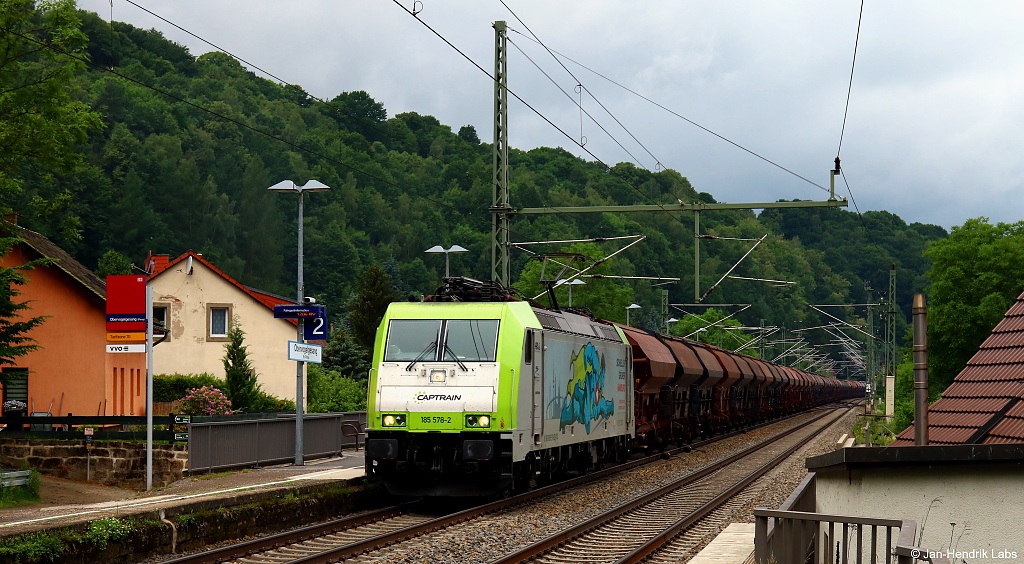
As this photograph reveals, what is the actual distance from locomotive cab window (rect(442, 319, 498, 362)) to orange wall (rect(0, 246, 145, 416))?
20249mm

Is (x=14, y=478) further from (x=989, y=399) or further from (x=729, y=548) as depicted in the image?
(x=989, y=399)

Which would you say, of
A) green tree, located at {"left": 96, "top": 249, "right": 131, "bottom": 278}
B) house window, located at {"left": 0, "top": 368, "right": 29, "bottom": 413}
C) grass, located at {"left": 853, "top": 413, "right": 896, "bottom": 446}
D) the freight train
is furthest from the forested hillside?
the freight train

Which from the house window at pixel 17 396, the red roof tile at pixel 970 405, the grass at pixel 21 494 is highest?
the red roof tile at pixel 970 405

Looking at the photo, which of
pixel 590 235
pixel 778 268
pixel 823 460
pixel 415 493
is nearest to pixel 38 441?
pixel 415 493

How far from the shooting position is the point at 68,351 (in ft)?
117

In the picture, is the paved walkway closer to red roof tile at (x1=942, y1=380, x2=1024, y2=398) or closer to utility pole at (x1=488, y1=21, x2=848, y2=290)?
utility pole at (x1=488, y1=21, x2=848, y2=290)

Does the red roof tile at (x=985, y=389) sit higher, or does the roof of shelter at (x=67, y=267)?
the roof of shelter at (x=67, y=267)

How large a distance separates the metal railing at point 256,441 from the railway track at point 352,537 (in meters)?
6.33

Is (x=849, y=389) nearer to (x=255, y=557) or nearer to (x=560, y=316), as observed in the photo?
(x=560, y=316)

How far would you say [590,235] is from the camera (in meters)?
97.1

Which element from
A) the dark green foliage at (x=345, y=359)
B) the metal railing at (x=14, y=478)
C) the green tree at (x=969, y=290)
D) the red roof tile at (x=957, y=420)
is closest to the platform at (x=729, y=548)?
the red roof tile at (x=957, y=420)

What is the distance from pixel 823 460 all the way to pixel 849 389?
129729mm

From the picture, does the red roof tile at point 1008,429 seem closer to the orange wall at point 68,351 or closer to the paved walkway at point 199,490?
the paved walkway at point 199,490

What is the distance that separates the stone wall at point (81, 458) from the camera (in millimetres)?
26719
